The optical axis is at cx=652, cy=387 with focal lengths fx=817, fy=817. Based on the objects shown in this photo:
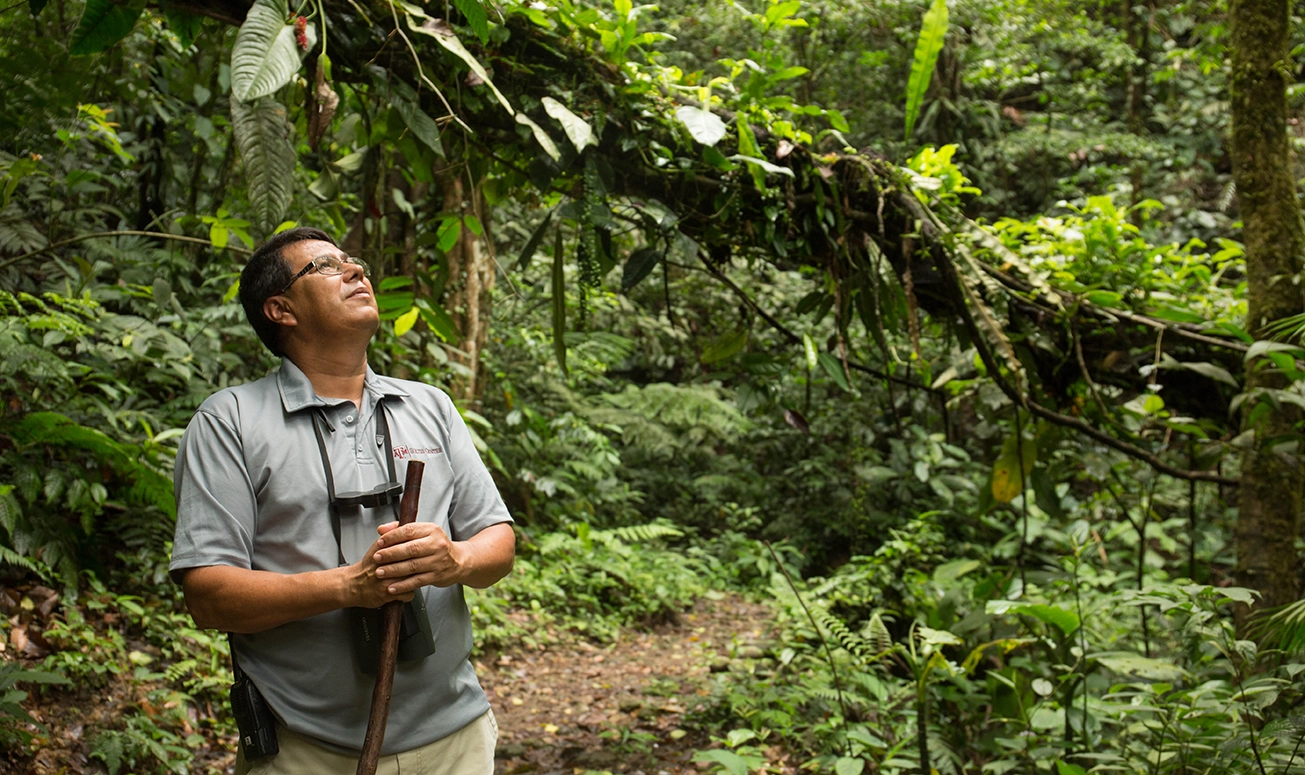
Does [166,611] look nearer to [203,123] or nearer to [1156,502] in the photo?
[203,123]

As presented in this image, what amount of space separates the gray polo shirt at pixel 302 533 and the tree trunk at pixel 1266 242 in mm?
2227

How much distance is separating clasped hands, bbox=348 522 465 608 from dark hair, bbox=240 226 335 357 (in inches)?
19.1

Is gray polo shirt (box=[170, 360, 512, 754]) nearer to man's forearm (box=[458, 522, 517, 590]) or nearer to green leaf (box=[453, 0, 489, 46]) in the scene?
man's forearm (box=[458, 522, 517, 590])

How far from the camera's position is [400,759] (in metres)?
1.28

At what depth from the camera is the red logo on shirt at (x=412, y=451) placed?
137 centimetres

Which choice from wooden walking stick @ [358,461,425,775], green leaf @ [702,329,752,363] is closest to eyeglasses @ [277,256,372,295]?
wooden walking stick @ [358,461,425,775]

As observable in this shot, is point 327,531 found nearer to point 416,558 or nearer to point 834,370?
point 416,558

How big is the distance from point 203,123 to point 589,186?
6.06 ft

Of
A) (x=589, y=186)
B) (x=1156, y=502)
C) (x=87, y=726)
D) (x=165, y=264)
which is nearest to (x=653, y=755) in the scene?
(x=87, y=726)

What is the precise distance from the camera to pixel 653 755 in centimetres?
301

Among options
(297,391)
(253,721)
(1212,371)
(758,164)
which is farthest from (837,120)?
(253,721)

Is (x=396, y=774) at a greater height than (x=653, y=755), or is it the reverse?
(x=396, y=774)

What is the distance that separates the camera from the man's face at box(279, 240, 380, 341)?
1368 mm

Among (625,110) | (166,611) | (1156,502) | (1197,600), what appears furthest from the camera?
(1156,502)
